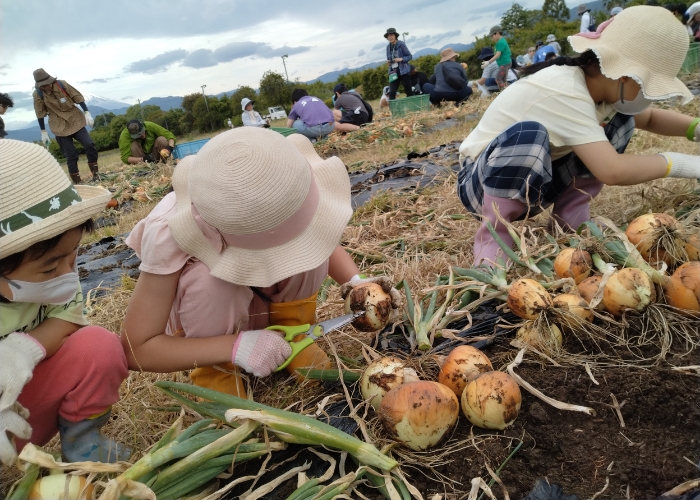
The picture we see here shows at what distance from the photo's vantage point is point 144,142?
28.9 ft

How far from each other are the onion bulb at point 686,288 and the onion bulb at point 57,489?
1.43 meters

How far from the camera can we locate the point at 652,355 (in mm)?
1244

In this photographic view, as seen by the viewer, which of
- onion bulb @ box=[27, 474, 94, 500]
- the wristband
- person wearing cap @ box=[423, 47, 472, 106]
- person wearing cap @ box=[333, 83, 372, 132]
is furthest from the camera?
person wearing cap @ box=[423, 47, 472, 106]

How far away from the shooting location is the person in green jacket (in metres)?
8.59

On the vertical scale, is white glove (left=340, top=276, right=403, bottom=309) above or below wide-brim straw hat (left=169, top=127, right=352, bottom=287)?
below

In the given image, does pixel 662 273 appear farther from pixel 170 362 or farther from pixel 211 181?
pixel 170 362

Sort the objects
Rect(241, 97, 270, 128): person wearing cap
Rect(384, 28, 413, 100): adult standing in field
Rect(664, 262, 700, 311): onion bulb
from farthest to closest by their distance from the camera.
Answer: Rect(384, 28, 413, 100): adult standing in field
Rect(241, 97, 270, 128): person wearing cap
Rect(664, 262, 700, 311): onion bulb

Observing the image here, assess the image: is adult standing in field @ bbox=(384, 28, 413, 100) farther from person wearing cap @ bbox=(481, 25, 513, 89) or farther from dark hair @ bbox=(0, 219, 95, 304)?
dark hair @ bbox=(0, 219, 95, 304)

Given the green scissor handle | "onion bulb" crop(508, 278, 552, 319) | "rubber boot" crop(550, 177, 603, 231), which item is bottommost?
"rubber boot" crop(550, 177, 603, 231)

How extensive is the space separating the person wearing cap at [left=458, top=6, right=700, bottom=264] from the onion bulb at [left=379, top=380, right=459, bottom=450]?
0.82 m

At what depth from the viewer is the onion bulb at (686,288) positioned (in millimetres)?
1250

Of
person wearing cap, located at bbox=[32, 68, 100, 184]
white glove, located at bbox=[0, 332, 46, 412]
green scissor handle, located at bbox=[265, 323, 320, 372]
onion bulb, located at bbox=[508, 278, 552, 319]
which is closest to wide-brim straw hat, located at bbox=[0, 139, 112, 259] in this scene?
white glove, located at bbox=[0, 332, 46, 412]

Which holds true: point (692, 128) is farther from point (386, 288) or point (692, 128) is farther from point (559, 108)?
point (386, 288)

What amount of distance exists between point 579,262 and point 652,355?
35cm
